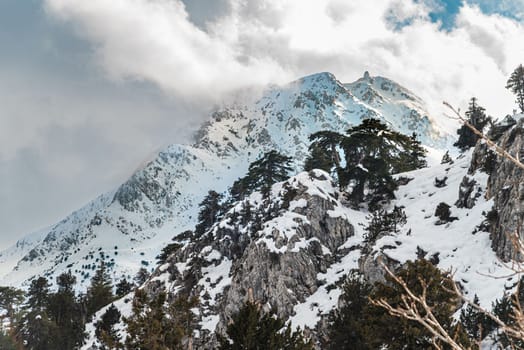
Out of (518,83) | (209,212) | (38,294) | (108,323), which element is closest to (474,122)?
(518,83)

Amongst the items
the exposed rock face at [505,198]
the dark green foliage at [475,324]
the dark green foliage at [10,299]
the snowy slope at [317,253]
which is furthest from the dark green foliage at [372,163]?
the dark green foliage at [10,299]

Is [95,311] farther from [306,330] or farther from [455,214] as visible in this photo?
[455,214]

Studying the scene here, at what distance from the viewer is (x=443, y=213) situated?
30078 mm

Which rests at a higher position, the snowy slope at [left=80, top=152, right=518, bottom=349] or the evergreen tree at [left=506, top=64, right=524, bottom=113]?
the evergreen tree at [left=506, top=64, right=524, bottom=113]

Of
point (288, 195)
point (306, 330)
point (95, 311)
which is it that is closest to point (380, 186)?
point (288, 195)

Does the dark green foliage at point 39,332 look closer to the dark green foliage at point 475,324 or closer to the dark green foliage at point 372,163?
the dark green foliage at point 372,163

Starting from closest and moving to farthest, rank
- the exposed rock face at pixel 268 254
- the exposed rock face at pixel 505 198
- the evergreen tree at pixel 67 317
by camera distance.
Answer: the exposed rock face at pixel 505 198
the exposed rock face at pixel 268 254
the evergreen tree at pixel 67 317

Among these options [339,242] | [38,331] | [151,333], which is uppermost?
[38,331]

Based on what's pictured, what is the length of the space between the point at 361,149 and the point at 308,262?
19240mm

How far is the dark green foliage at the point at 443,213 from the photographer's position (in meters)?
29.2

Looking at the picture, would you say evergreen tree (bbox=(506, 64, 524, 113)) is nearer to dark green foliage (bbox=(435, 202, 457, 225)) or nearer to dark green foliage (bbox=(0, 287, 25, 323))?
dark green foliage (bbox=(435, 202, 457, 225))

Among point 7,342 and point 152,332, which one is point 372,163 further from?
point 7,342

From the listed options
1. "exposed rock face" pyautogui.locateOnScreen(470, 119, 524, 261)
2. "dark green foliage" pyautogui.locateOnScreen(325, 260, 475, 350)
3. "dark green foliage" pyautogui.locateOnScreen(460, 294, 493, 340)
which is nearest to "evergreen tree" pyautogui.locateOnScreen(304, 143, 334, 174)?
"exposed rock face" pyautogui.locateOnScreen(470, 119, 524, 261)

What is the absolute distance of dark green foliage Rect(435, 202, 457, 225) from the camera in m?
29.2
